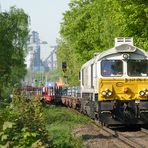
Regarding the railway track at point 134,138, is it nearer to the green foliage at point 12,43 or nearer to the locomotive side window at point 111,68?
the locomotive side window at point 111,68

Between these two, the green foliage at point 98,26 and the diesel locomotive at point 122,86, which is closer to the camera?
the diesel locomotive at point 122,86

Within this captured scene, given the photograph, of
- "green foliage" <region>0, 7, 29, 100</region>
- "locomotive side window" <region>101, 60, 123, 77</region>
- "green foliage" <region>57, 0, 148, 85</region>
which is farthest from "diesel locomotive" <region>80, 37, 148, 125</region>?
"green foliage" <region>0, 7, 29, 100</region>

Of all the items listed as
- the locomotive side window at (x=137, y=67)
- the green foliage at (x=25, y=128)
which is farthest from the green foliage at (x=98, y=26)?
the green foliage at (x=25, y=128)

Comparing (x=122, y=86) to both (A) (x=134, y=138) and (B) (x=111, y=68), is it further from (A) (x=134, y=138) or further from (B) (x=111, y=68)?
(A) (x=134, y=138)

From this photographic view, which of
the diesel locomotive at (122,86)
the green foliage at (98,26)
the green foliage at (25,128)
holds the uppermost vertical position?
the green foliage at (98,26)

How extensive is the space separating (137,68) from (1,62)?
106ft

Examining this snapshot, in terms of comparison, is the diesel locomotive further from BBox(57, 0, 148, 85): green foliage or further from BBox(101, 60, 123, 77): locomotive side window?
BBox(57, 0, 148, 85): green foliage

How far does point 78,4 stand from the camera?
2689 inches

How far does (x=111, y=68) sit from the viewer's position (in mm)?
24203

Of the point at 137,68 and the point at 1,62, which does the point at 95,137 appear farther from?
the point at 1,62

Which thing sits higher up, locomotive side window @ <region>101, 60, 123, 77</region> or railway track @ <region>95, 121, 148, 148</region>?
locomotive side window @ <region>101, 60, 123, 77</region>

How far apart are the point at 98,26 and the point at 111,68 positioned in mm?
30882

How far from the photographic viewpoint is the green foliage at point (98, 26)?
35594 millimetres

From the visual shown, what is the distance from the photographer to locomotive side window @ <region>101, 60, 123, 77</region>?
23969 millimetres
